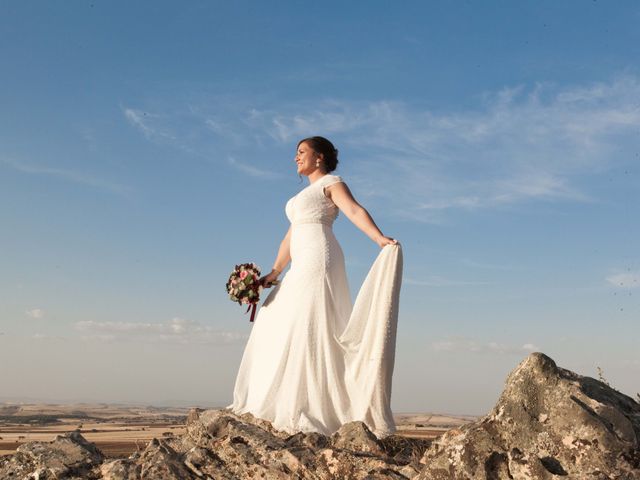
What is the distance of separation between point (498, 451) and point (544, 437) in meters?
0.36

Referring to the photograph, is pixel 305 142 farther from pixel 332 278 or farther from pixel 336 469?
pixel 336 469

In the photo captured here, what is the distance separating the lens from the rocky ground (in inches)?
203

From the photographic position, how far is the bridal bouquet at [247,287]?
13.0 meters

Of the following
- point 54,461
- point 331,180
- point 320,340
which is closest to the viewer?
point 54,461

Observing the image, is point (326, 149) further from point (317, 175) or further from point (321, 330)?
point (321, 330)

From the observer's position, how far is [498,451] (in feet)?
17.5

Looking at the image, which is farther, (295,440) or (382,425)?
(382,425)

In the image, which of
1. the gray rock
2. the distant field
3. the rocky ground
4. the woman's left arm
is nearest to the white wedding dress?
the woman's left arm

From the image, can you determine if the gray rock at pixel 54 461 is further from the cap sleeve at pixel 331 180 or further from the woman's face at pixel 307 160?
the woman's face at pixel 307 160

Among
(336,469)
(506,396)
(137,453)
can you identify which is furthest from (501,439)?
(137,453)

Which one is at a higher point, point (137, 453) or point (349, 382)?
point (349, 382)

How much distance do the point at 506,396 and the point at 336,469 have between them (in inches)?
79.3

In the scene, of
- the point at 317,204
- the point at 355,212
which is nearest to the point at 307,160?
the point at 317,204

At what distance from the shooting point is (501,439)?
5410 mm
